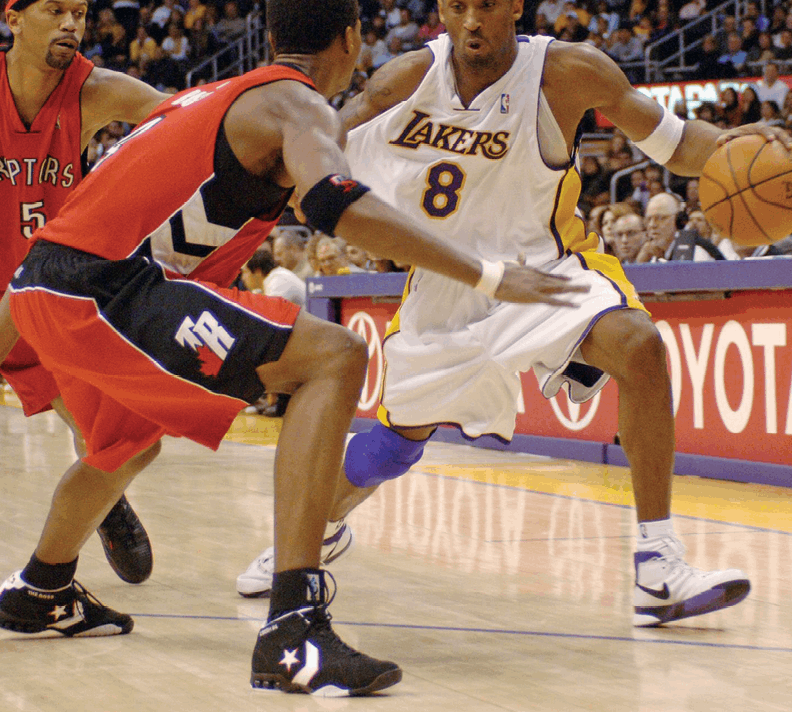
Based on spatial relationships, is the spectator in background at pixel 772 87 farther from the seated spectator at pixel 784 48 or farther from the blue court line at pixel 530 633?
the blue court line at pixel 530 633

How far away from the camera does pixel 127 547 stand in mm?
3660

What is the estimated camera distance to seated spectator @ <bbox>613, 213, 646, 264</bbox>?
8211 millimetres

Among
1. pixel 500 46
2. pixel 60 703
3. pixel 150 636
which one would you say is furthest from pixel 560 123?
pixel 60 703

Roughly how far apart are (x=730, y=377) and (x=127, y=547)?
11.5 ft

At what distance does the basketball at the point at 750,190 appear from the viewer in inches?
140

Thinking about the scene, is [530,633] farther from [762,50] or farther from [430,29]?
[430,29]

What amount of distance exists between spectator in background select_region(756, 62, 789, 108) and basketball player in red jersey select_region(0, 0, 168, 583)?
32.5 ft

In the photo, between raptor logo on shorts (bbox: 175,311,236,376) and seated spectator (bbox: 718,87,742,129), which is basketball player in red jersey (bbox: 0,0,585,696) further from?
seated spectator (bbox: 718,87,742,129)

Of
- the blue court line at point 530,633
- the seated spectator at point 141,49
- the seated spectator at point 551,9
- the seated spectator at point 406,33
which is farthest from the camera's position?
the seated spectator at point 141,49

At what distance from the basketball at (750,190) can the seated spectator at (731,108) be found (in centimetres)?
892

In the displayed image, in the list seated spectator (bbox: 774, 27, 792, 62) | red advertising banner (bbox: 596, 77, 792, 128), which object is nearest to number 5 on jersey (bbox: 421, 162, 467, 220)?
red advertising banner (bbox: 596, 77, 792, 128)

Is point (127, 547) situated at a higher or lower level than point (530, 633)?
higher

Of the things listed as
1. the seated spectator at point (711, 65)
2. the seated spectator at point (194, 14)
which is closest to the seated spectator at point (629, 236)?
the seated spectator at point (711, 65)

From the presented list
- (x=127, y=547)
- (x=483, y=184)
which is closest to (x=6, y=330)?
(x=127, y=547)
